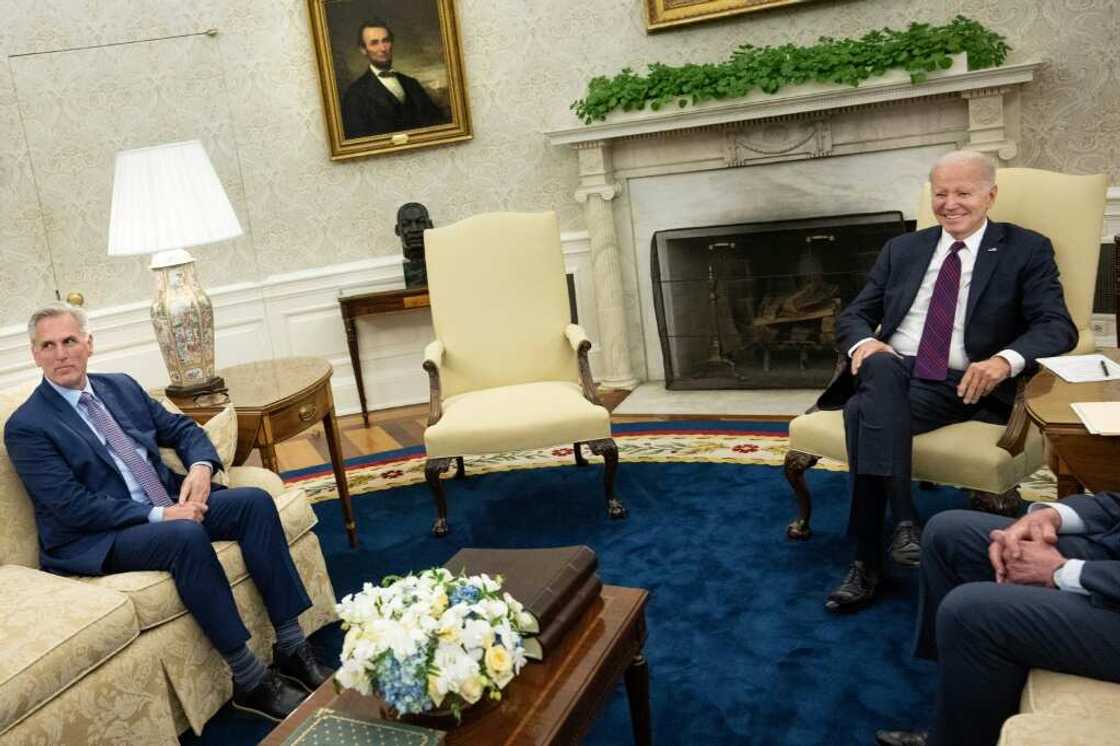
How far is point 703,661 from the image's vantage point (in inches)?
104

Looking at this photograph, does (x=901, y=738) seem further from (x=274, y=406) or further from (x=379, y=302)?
(x=379, y=302)

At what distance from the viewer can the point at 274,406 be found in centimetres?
324

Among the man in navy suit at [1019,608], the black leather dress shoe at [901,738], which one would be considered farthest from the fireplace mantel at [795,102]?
the black leather dress shoe at [901,738]

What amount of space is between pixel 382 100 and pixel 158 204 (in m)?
2.27

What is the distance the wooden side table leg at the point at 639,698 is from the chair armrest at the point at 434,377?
5.71 feet

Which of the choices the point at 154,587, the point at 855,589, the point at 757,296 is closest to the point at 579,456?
the point at 757,296

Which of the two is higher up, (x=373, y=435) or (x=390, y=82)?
(x=390, y=82)

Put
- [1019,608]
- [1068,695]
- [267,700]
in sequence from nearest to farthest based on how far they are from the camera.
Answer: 1. [1068,695]
2. [1019,608]
3. [267,700]

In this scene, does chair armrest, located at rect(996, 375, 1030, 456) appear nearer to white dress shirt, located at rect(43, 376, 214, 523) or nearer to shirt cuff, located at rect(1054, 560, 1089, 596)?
shirt cuff, located at rect(1054, 560, 1089, 596)

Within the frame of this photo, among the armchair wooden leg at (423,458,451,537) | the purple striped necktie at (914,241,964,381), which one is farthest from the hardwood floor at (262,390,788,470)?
the purple striped necktie at (914,241,964,381)

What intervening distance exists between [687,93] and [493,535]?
242cm

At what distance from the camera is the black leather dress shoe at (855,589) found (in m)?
2.81

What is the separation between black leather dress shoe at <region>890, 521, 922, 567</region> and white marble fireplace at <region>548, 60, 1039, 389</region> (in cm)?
236

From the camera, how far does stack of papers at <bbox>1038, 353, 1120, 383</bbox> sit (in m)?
2.44
